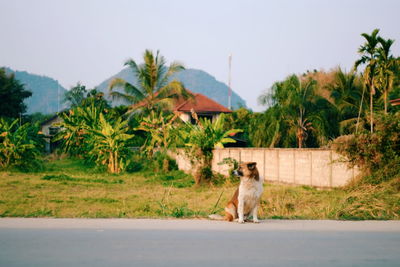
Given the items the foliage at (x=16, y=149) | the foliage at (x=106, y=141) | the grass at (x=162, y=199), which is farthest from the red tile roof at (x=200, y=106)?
the foliage at (x=16, y=149)

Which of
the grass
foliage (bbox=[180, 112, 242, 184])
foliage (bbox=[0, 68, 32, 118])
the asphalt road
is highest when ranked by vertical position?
foliage (bbox=[0, 68, 32, 118])

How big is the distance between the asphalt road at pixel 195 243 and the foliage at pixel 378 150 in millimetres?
6149

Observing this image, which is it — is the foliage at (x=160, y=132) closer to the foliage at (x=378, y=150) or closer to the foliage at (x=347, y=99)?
the foliage at (x=347, y=99)

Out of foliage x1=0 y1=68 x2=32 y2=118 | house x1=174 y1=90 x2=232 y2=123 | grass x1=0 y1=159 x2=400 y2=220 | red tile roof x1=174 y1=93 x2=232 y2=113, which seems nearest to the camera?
grass x1=0 y1=159 x2=400 y2=220

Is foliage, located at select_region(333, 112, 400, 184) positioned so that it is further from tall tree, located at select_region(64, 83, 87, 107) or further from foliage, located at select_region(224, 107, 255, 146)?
tall tree, located at select_region(64, 83, 87, 107)

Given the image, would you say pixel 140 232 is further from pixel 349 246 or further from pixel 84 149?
pixel 84 149

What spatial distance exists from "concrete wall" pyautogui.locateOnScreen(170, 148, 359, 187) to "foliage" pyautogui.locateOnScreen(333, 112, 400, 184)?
442 mm

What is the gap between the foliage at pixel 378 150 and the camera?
41.9ft

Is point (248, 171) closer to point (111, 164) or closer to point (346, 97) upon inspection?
point (111, 164)

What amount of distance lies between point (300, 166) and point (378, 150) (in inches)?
130

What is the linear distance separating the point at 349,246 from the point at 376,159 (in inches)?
341

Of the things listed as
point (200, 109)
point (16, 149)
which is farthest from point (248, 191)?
point (200, 109)

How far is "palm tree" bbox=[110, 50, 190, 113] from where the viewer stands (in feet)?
106

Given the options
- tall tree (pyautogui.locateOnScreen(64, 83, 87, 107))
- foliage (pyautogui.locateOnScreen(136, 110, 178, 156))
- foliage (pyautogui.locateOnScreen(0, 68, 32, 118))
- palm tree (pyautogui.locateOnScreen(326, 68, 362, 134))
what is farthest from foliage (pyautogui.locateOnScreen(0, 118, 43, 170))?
tall tree (pyautogui.locateOnScreen(64, 83, 87, 107))
